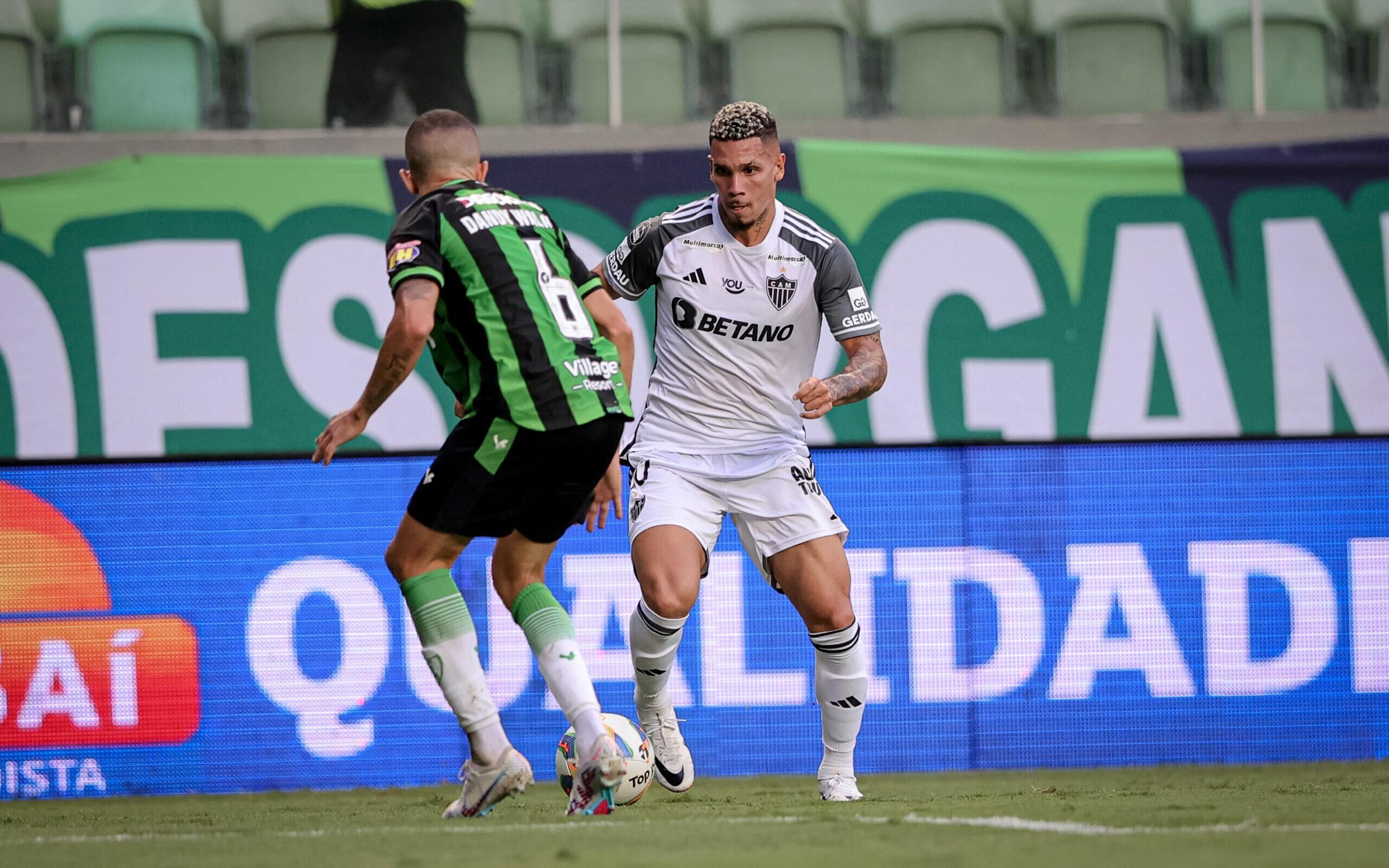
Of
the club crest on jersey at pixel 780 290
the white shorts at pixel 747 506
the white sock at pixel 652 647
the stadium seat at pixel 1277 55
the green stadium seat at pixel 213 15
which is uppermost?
the green stadium seat at pixel 213 15

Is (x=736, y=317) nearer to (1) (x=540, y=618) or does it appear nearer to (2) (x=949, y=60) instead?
(1) (x=540, y=618)

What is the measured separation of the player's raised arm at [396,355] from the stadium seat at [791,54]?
19.1ft

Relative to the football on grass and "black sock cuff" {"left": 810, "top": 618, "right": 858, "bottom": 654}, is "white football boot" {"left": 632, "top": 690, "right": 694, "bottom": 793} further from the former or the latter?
"black sock cuff" {"left": 810, "top": 618, "right": 858, "bottom": 654}

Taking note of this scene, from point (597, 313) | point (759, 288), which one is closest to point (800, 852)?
point (597, 313)

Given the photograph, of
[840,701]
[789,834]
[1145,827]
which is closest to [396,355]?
[789,834]

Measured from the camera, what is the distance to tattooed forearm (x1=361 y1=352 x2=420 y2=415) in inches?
162

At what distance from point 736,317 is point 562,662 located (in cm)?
146

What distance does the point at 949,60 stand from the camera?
9.73 metres

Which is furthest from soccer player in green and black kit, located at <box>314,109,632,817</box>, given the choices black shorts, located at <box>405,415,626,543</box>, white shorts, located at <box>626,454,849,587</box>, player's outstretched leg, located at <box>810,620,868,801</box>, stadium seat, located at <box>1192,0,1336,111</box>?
stadium seat, located at <box>1192,0,1336,111</box>

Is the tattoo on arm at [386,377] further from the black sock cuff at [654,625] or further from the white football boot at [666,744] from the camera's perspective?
the white football boot at [666,744]

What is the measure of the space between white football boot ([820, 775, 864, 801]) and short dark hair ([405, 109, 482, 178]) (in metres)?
2.32

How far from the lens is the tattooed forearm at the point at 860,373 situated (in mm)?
4777

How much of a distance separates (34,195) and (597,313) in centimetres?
507

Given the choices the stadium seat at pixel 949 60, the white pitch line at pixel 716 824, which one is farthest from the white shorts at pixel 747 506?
the stadium seat at pixel 949 60
